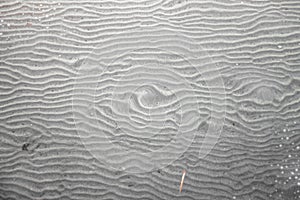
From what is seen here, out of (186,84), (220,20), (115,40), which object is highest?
(220,20)

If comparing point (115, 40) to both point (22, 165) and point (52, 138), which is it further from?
point (22, 165)

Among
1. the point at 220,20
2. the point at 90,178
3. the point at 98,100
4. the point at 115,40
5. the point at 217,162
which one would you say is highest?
the point at 220,20

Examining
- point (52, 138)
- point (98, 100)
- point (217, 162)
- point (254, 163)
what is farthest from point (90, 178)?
point (254, 163)

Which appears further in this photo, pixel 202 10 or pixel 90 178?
pixel 202 10

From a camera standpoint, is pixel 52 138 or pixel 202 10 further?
pixel 202 10

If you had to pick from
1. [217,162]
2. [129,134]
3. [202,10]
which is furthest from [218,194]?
[202,10]

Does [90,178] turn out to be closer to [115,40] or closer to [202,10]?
[115,40]

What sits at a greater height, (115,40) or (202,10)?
(202,10)
